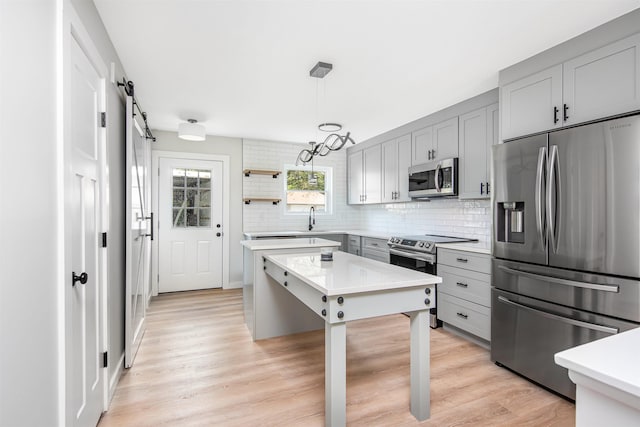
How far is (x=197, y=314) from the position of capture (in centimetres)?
402

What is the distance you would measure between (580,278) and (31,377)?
9.46 ft

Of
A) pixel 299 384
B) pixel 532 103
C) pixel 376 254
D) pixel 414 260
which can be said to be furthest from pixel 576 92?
pixel 376 254

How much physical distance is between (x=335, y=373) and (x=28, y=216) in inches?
60.5

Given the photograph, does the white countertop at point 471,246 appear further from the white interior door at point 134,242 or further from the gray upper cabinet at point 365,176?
the white interior door at point 134,242

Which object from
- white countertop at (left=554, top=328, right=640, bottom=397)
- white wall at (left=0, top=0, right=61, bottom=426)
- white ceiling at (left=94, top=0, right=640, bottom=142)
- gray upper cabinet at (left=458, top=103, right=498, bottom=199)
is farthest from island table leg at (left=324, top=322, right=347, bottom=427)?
gray upper cabinet at (left=458, top=103, right=498, bottom=199)

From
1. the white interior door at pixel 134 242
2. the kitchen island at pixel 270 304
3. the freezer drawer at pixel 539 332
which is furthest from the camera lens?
the kitchen island at pixel 270 304

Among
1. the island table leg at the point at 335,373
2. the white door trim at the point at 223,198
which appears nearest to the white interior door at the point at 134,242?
the white door trim at the point at 223,198

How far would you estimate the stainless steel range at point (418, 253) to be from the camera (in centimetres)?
357

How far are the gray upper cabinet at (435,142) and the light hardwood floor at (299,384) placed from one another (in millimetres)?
2039

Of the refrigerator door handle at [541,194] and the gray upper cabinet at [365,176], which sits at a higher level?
the gray upper cabinet at [365,176]

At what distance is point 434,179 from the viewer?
12.8ft

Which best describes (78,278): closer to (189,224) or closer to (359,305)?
(359,305)

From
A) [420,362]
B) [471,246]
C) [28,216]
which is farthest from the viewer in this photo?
[471,246]

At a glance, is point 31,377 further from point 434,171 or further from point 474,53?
point 434,171
